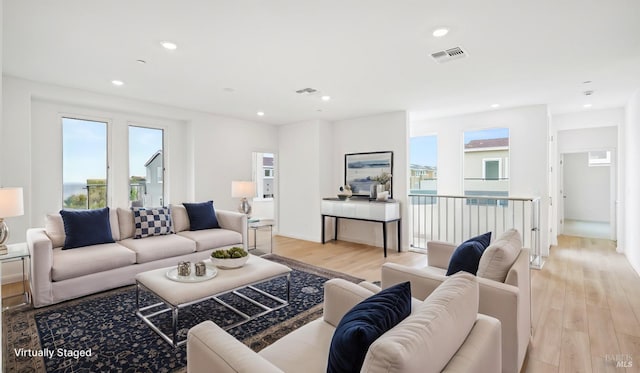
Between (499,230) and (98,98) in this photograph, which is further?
(499,230)

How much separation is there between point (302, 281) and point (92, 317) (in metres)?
2.08

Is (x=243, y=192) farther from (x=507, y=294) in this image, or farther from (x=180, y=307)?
(x=507, y=294)

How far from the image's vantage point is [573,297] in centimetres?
335

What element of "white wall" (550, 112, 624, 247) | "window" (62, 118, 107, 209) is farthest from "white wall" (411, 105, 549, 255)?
"window" (62, 118, 107, 209)

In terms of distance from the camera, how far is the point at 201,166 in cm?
563

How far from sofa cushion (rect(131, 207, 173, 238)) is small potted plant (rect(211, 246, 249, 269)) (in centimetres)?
167

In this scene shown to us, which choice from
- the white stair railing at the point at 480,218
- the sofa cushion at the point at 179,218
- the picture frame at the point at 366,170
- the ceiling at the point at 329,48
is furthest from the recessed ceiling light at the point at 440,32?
the sofa cushion at the point at 179,218

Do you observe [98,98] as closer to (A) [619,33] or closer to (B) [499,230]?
(A) [619,33]

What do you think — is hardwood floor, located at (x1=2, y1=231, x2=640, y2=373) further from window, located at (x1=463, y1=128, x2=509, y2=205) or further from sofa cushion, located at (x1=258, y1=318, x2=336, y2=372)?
sofa cushion, located at (x1=258, y1=318, x2=336, y2=372)

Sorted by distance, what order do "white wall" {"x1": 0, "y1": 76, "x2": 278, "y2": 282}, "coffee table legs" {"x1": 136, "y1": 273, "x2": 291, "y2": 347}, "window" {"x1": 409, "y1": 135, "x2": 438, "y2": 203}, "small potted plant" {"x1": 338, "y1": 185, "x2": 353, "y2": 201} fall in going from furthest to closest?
"window" {"x1": 409, "y1": 135, "x2": 438, "y2": 203} < "small potted plant" {"x1": 338, "y1": 185, "x2": 353, "y2": 201} < "white wall" {"x1": 0, "y1": 76, "x2": 278, "y2": 282} < "coffee table legs" {"x1": 136, "y1": 273, "x2": 291, "y2": 347}

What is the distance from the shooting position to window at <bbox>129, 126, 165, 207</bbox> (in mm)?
5102

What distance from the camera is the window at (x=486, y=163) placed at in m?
5.57

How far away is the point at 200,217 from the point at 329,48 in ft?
10.2

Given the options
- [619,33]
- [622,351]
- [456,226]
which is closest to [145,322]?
[622,351]
